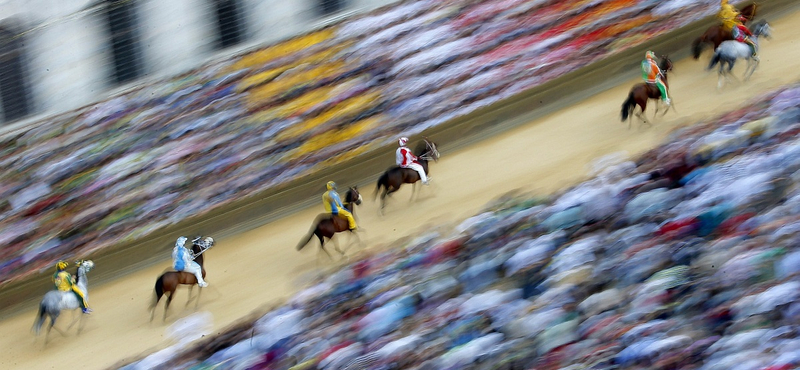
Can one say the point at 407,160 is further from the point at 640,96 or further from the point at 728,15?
the point at 728,15

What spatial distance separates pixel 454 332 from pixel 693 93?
21.6 feet

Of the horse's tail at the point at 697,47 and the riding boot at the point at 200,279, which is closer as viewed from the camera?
the riding boot at the point at 200,279

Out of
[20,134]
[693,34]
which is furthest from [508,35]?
[20,134]

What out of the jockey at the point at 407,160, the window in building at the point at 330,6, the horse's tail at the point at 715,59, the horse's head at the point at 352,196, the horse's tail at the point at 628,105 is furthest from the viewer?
the window in building at the point at 330,6

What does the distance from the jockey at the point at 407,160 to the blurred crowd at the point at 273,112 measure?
5.71ft

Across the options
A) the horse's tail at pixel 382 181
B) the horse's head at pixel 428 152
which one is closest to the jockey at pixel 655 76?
the horse's head at pixel 428 152

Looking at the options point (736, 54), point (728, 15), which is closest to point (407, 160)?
point (736, 54)

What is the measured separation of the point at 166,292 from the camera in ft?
44.2

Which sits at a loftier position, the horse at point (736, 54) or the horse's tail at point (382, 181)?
the horse at point (736, 54)

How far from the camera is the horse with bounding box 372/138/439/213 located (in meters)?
14.3

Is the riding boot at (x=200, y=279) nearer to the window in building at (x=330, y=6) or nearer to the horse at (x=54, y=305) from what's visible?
the horse at (x=54, y=305)

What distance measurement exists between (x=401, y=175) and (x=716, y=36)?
14.8ft

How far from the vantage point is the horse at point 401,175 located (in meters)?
14.3

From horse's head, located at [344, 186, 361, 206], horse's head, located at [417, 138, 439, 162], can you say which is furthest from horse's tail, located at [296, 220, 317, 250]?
horse's head, located at [417, 138, 439, 162]
